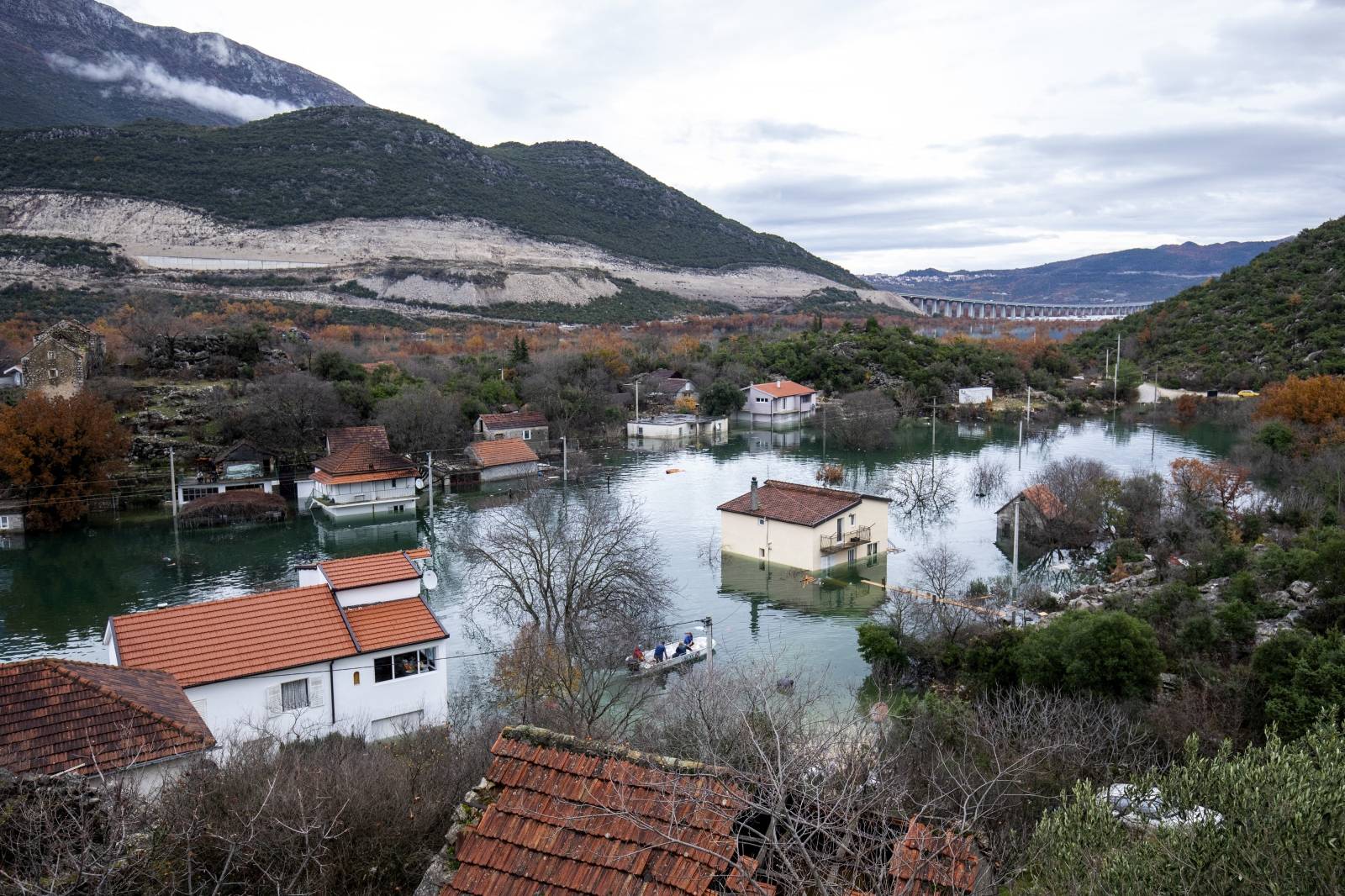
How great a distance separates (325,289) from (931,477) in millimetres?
62553

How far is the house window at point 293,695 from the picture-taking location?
11.5 meters

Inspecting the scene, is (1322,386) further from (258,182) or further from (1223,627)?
(258,182)

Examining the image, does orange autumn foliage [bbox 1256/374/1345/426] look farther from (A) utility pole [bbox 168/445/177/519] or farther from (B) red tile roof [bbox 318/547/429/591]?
(A) utility pole [bbox 168/445/177/519]

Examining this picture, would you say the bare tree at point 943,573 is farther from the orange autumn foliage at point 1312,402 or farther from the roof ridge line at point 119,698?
the orange autumn foliage at point 1312,402

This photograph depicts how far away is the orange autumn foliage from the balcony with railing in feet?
58.9

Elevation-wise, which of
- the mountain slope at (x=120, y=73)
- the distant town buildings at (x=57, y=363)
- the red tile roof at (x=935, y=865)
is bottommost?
the red tile roof at (x=935, y=865)

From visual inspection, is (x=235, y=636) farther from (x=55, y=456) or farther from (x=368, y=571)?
(x=55, y=456)

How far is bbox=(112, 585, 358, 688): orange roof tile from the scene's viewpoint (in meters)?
11.1

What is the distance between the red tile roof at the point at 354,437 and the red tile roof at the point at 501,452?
11.1 ft

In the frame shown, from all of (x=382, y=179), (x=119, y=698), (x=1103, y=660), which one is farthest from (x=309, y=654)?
(x=382, y=179)

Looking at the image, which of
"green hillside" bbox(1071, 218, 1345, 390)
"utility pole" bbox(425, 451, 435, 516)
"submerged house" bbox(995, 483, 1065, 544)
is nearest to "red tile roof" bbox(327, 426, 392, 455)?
"utility pole" bbox(425, 451, 435, 516)

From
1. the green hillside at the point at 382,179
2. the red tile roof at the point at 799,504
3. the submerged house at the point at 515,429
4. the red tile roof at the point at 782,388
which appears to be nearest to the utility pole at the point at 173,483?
the submerged house at the point at 515,429

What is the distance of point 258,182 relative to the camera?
88.8m

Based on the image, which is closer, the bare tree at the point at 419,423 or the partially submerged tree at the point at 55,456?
the partially submerged tree at the point at 55,456
